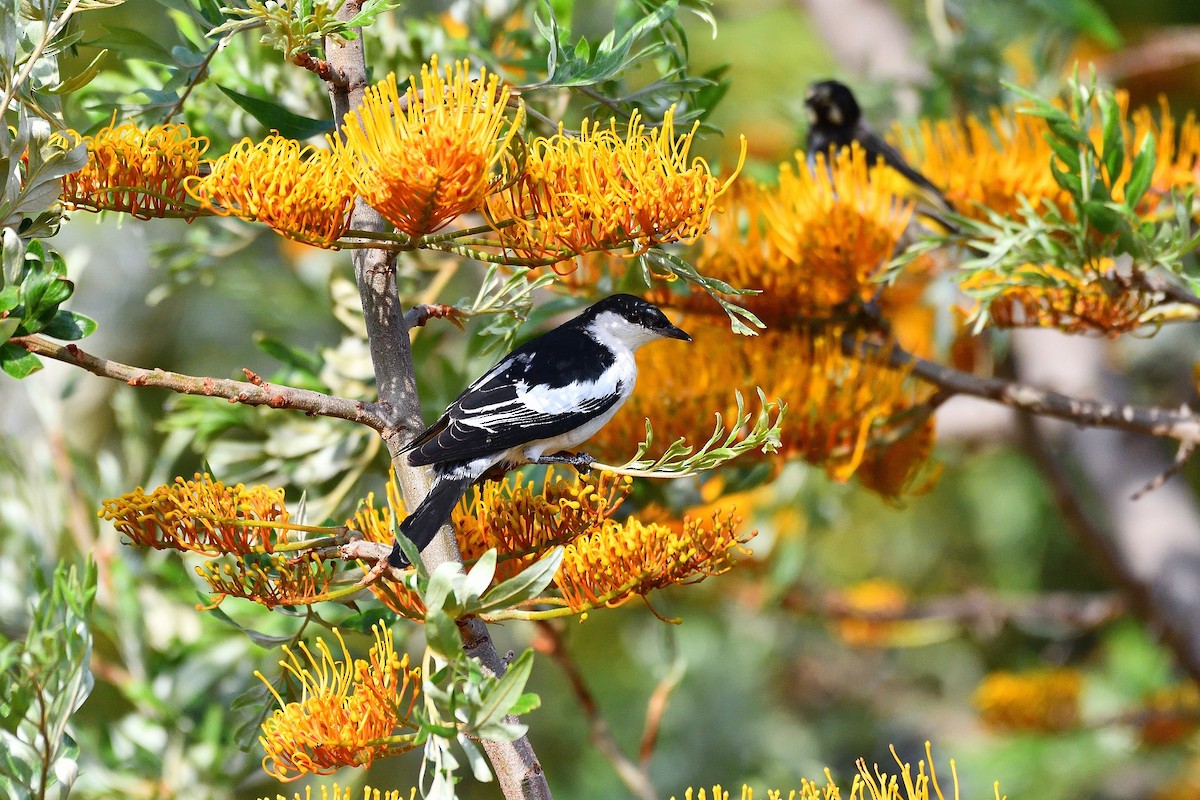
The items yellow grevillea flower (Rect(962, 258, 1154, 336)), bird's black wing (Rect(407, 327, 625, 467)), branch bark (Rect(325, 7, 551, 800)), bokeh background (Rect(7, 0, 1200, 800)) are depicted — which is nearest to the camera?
branch bark (Rect(325, 7, 551, 800))

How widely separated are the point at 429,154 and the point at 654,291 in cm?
A: 89

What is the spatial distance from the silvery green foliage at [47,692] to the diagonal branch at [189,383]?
0.29 metres

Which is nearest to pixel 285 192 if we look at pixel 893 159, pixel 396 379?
pixel 396 379

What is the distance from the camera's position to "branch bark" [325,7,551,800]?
4.17 ft

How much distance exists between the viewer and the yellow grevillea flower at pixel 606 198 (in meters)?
1.17

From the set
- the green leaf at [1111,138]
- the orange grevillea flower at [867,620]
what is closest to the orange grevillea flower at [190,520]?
the green leaf at [1111,138]

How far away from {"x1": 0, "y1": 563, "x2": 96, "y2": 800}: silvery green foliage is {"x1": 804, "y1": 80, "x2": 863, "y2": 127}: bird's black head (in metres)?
1.69

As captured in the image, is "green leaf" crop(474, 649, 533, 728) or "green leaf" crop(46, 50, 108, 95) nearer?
"green leaf" crop(474, 649, 533, 728)

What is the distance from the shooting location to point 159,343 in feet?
16.4

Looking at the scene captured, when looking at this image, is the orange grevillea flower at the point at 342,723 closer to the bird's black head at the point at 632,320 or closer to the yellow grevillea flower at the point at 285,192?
the yellow grevillea flower at the point at 285,192

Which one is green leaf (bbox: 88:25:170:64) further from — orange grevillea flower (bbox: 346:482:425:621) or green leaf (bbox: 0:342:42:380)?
orange grevillea flower (bbox: 346:482:425:621)

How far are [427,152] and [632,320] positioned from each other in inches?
26.5

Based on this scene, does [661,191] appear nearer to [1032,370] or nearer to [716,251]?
[716,251]

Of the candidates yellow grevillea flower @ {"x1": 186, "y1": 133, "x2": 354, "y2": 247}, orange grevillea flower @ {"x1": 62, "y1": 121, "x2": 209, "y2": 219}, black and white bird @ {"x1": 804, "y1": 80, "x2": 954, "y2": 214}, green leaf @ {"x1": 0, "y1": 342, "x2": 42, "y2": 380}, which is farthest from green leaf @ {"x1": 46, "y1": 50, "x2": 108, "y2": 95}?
black and white bird @ {"x1": 804, "y1": 80, "x2": 954, "y2": 214}
